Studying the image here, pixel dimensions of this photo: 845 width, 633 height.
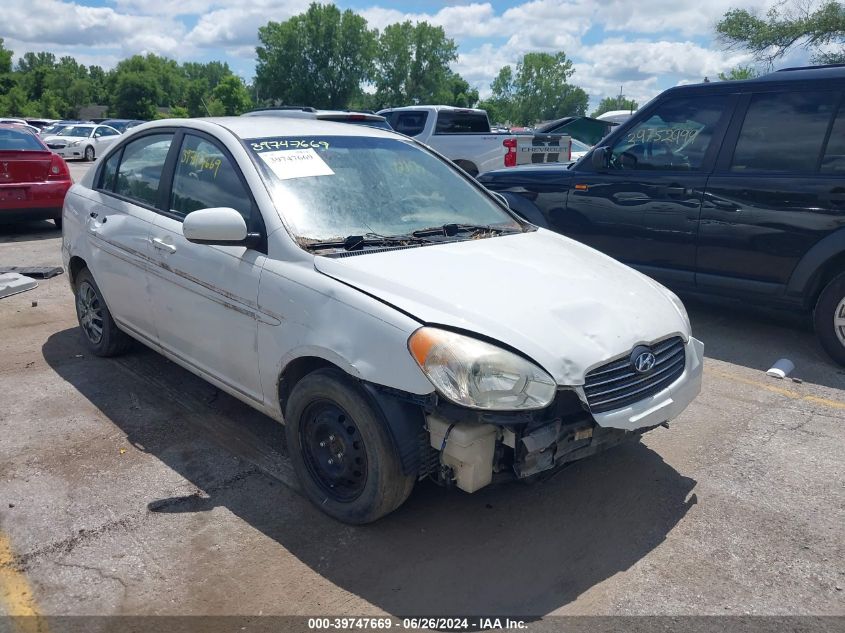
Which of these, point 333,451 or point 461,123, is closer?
point 333,451

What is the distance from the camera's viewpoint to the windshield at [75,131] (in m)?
29.4

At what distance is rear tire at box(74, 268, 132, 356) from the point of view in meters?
5.10

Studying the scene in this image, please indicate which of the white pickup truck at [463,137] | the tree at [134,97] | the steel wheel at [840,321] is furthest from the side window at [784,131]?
the tree at [134,97]

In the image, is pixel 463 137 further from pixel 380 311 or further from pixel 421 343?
pixel 421 343

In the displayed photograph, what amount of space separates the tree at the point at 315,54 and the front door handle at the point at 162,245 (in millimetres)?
84841

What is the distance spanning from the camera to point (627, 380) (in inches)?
122

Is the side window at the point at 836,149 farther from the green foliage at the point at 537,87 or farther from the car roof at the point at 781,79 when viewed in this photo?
the green foliage at the point at 537,87

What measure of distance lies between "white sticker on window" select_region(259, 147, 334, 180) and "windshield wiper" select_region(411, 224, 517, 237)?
599mm

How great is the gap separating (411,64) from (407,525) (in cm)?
9814

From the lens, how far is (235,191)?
381 cm

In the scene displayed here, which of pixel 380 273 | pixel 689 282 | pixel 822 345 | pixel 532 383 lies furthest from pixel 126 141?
pixel 822 345

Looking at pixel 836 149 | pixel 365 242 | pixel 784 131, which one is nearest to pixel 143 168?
pixel 365 242

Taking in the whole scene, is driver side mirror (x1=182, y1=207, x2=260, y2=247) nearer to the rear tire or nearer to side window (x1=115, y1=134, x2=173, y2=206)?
side window (x1=115, y1=134, x2=173, y2=206)

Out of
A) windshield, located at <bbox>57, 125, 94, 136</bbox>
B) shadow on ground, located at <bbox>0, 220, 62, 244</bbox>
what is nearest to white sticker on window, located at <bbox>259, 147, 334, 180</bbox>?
shadow on ground, located at <bbox>0, 220, 62, 244</bbox>
